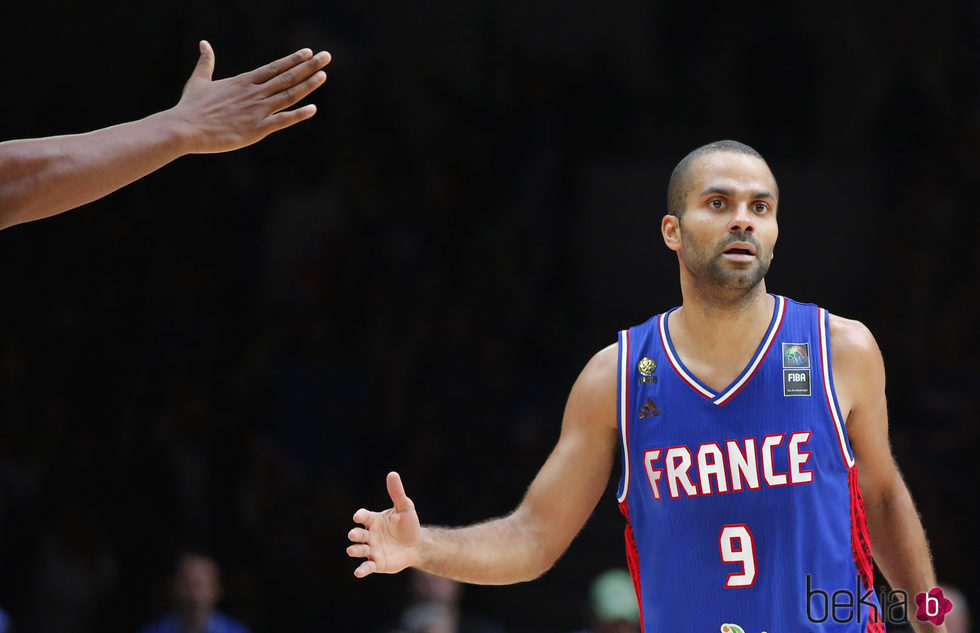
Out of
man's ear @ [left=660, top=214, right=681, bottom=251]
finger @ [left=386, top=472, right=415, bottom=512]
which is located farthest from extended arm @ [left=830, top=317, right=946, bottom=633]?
finger @ [left=386, top=472, right=415, bottom=512]

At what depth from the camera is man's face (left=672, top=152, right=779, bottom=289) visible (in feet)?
11.6

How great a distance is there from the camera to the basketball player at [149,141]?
2867mm

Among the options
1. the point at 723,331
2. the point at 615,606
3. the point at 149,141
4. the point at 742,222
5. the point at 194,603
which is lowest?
the point at 615,606

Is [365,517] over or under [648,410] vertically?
under

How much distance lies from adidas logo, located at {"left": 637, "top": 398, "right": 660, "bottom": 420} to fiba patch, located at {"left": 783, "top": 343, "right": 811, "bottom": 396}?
361 mm

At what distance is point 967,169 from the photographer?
29.5ft

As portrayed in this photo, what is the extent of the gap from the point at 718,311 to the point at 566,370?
5.18 meters

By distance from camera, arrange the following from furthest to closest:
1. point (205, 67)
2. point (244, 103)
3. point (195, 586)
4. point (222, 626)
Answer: point (222, 626)
point (195, 586)
point (205, 67)
point (244, 103)

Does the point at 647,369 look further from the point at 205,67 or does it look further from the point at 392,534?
the point at 205,67

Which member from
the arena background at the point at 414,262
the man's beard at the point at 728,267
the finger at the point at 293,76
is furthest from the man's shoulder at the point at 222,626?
the finger at the point at 293,76

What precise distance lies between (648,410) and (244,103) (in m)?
1.41

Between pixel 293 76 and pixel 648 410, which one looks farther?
pixel 648 410

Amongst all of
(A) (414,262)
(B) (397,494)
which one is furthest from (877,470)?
(A) (414,262)

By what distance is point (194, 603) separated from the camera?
719 cm
